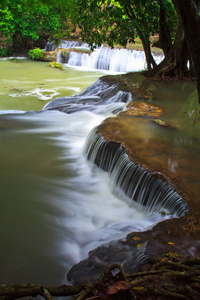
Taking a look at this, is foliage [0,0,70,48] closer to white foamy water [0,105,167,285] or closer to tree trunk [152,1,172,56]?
tree trunk [152,1,172,56]

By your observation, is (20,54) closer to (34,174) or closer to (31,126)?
(31,126)

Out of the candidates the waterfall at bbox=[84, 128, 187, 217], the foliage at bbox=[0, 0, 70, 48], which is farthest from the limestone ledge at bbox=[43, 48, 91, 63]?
the waterfall at bbox=[84, 128, 187, 217]

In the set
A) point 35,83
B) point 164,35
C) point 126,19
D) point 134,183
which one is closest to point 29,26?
point 35,83

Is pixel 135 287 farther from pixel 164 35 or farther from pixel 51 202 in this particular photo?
pixel 164 35

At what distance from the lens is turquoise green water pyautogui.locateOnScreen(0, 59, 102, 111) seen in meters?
10.4

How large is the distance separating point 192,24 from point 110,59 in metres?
16.1

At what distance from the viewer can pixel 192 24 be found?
198 cm

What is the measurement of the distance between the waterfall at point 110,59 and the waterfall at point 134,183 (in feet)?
38.4

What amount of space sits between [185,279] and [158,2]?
357 inches

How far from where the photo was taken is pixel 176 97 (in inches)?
316

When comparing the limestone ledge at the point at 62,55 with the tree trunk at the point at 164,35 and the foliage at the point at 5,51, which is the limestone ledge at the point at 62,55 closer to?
the foliage at the point at 5,51

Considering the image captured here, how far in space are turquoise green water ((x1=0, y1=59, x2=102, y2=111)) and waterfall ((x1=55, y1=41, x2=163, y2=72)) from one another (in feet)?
4.04

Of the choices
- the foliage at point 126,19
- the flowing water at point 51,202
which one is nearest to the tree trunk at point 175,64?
the foliage at point 126,19

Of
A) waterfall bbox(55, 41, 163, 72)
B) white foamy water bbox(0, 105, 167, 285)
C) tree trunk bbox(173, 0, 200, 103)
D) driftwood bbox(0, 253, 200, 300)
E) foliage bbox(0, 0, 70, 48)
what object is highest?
foliage bbox(0, 0, 70, 48)
